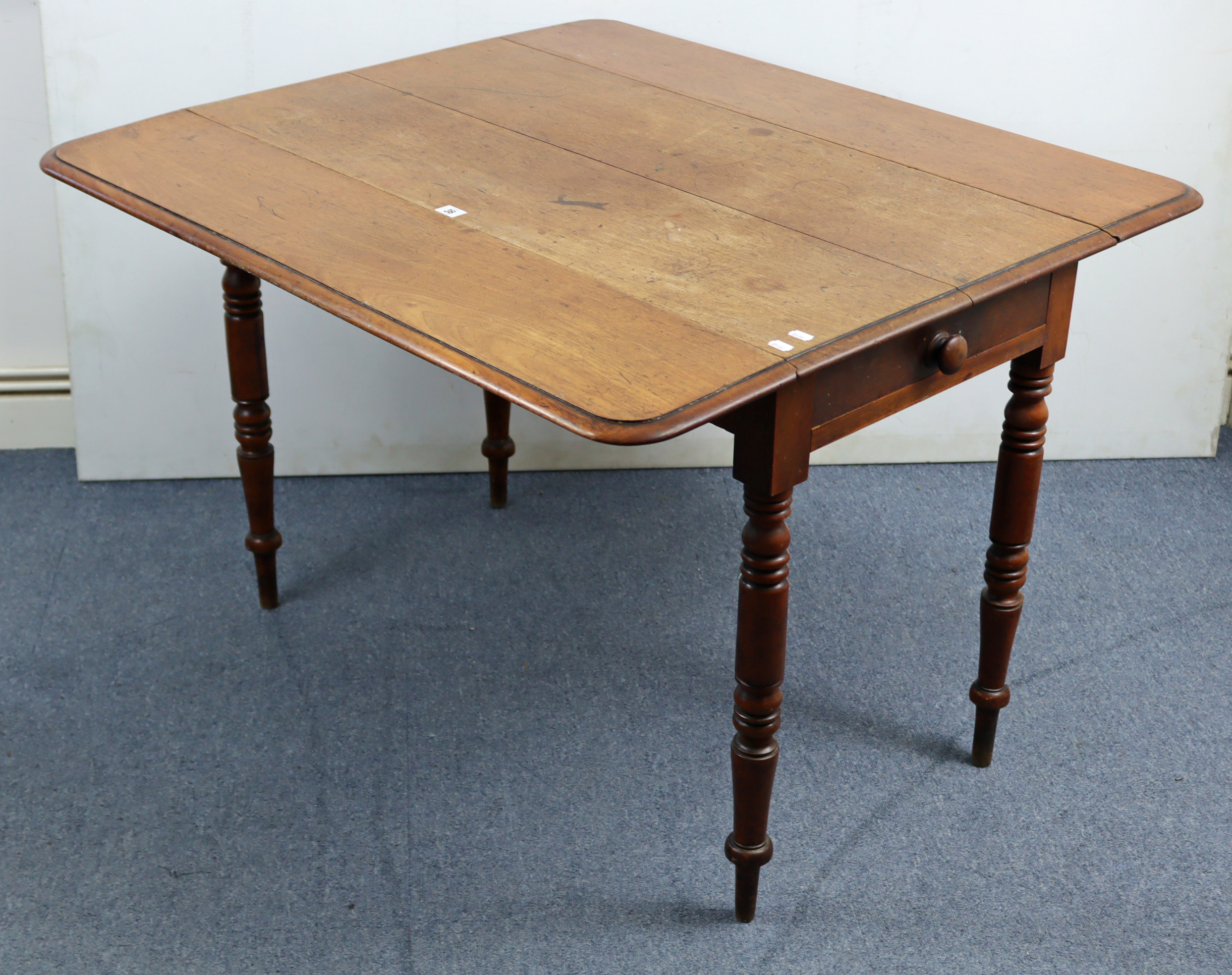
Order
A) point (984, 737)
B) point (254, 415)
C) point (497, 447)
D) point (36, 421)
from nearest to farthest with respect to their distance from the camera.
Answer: point (984, 737)
point (254, 415)
point (497, 447)
point (36, 421)

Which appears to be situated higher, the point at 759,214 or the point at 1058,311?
the point at 759,214

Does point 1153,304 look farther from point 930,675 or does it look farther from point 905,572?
point 930,675

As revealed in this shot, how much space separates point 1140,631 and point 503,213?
1347 mm

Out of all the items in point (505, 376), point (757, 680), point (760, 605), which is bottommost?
point (757, 680)

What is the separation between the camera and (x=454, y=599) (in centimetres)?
242

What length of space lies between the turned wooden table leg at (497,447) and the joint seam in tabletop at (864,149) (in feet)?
2.06

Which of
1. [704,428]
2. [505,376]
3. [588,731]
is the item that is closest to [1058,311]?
[505,376]

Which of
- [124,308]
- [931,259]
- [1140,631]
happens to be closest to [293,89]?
[124,308]

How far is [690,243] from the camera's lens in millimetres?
1587

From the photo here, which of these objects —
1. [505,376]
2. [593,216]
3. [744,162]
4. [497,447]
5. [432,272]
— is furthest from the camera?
[497,447]

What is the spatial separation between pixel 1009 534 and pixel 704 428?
3.16ft

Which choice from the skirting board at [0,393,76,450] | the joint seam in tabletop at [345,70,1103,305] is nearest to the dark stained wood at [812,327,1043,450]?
the joint seam in tabletop at [345,70,1103,305]

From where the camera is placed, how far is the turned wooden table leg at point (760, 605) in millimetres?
1428

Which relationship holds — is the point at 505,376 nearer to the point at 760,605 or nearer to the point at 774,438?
the point at 774,438
